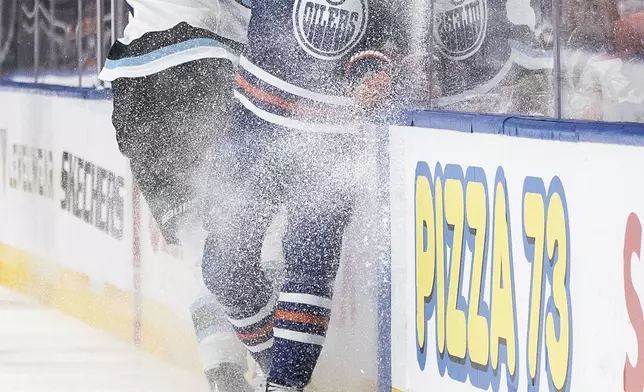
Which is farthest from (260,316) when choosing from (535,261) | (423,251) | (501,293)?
(535,261)

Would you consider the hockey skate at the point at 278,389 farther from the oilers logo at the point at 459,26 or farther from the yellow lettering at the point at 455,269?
the oilers logo at the point at 459,26

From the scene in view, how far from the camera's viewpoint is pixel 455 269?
9.99ft

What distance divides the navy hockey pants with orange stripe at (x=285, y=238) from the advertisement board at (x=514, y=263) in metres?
0.22

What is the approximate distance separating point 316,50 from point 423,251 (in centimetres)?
64

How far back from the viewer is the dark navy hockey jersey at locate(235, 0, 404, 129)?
3.46 m

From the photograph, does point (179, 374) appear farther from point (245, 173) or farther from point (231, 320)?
point (245, 173)

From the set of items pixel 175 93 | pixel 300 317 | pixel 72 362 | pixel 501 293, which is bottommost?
pixel 72 362

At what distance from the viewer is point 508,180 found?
2801 millimetres

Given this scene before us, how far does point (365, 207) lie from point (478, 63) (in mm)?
602

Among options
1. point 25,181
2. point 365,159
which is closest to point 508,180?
point 365,159

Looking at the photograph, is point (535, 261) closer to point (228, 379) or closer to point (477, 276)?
point (477, 276)

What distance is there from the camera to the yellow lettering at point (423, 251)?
3.17 meters

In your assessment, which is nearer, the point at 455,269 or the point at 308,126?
the point at 455,269

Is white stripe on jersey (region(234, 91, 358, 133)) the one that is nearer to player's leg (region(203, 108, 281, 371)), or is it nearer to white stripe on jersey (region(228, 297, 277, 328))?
player's leg (region(203, 108, 281, 371))
